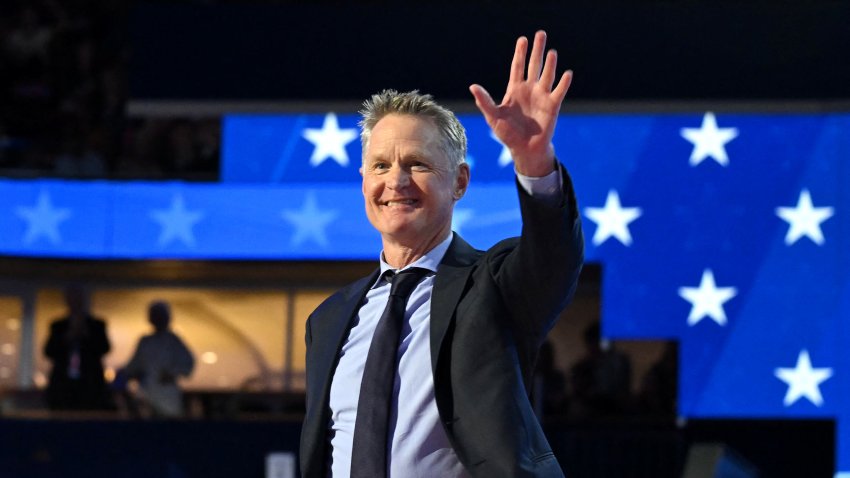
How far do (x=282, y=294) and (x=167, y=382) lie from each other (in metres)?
0.73

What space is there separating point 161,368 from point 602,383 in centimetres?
223

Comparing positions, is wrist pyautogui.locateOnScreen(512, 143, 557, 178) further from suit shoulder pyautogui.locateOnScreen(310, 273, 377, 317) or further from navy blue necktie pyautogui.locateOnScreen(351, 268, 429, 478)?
suit shoulder pyautogui.locateOnScreen(310, 273, 377, 317)

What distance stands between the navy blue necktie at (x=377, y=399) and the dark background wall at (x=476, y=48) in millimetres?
4808

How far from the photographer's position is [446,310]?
2246mm

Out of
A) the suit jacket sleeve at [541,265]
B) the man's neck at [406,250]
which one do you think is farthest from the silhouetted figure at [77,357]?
the suit jacket sleeve at [541,265]

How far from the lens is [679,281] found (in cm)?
684

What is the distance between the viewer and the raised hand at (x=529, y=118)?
2111mm

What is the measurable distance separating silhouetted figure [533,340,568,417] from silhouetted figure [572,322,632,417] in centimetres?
6

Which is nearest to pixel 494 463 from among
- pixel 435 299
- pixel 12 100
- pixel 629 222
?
pixel 435 299

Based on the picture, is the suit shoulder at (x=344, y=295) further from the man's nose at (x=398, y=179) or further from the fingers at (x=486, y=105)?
the fingers at (x=486, y=105)

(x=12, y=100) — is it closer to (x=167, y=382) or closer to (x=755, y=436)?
(x=167, y=382)

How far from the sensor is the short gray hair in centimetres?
237

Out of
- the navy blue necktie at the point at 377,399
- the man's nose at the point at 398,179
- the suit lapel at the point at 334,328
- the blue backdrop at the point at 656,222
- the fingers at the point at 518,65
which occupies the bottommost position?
the navy blue necktie at the point at 377,399

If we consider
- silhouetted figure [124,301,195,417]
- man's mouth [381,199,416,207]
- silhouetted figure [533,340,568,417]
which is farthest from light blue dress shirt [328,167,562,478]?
silhouetted figure [124,301,195,417]
